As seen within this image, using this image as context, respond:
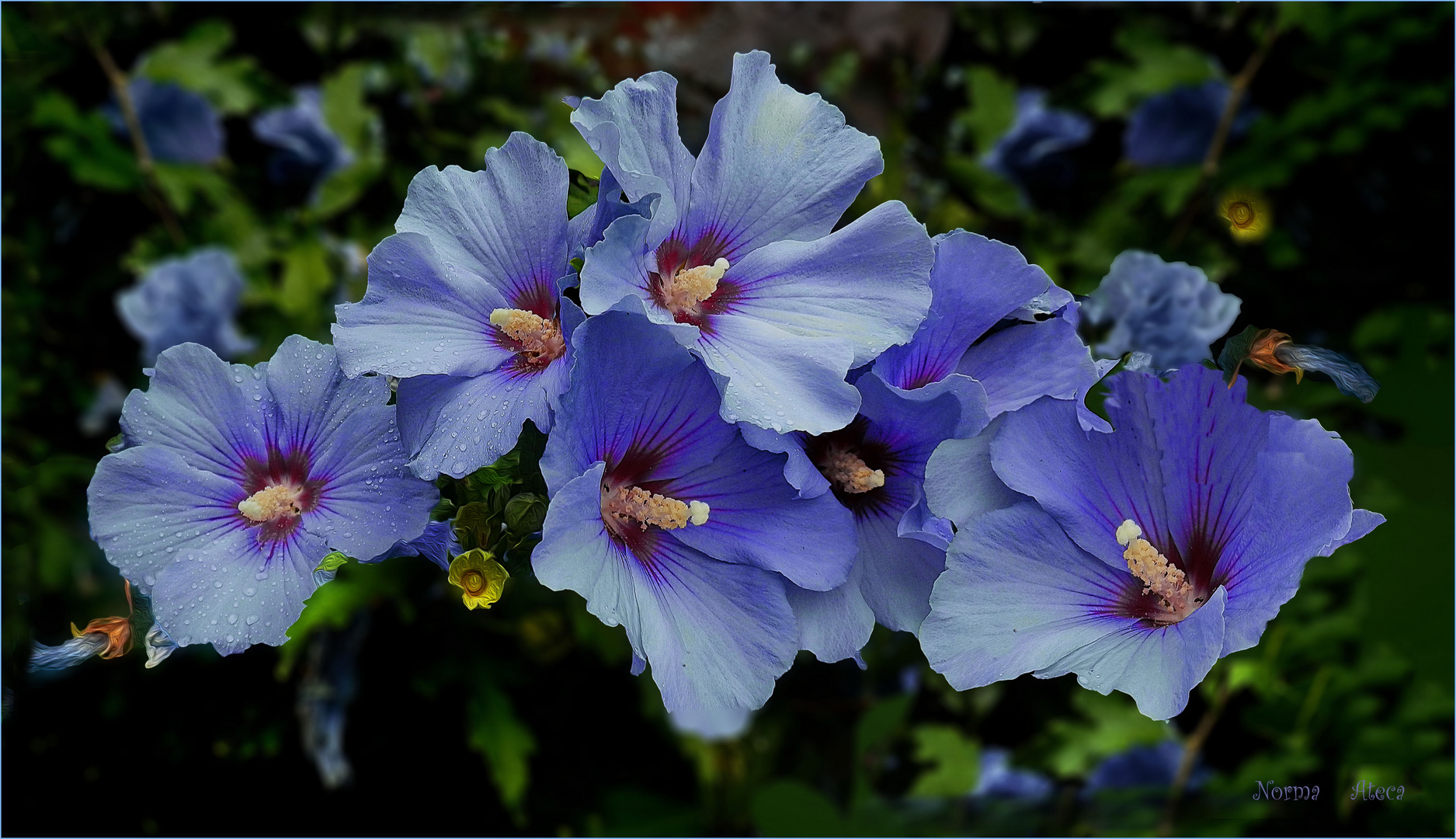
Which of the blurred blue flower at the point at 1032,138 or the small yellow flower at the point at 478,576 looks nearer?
the small yellow flower at the point at 478,576

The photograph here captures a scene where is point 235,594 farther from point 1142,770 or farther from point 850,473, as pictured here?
point 1142,770

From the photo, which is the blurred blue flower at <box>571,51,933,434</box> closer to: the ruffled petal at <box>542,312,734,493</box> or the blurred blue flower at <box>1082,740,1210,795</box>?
the ruffled petal at <box>542,312,734,493</box>

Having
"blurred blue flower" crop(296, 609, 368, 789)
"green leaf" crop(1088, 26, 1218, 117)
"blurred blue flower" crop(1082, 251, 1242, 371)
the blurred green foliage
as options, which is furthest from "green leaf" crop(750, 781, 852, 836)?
"green leaf" crop(1088, 26, 1218, 117)

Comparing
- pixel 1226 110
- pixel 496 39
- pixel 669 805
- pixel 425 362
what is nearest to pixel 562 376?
pixel 425 362

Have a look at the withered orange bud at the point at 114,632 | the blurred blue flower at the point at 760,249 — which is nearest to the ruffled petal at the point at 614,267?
the blurred blue flower at the point at 760,249

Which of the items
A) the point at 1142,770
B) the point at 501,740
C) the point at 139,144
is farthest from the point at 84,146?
the point at 1142,770

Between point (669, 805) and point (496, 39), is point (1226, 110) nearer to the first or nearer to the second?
point (496, 39)

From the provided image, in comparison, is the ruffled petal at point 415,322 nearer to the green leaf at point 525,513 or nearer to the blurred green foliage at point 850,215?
the green leaf at point 525,513
